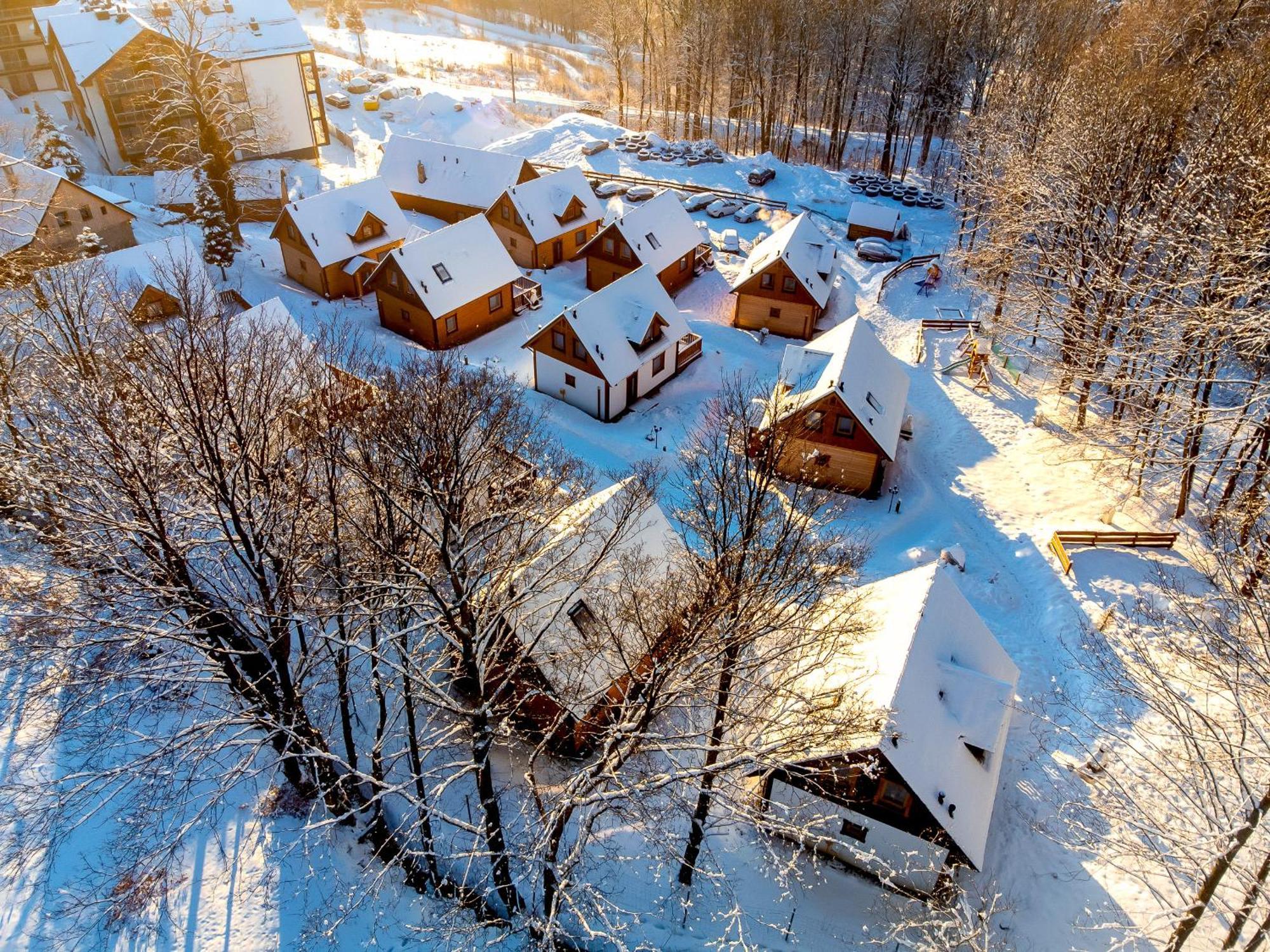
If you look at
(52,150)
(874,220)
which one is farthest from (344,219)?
(874,220)

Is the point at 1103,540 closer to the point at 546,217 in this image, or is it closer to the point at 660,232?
the point at 660,232

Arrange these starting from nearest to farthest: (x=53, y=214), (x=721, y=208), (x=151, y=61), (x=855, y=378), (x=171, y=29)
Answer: (x=855, y=378)
(x=53, y=214)
(x=171, y=29)
(x=721, y=208)
(x=151, y=61)

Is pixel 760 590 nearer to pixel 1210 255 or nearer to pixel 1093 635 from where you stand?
pixel 1093 635

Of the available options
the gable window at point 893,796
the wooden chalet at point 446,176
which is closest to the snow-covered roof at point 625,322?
the wooden chalet at point 446,176

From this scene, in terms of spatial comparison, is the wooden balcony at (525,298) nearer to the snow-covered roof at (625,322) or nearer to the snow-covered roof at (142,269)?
the snow-covered roof at (625,322)

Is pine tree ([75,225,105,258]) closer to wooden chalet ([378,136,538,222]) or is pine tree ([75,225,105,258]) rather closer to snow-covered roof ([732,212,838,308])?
wooden chalet ([378,136,538,222])

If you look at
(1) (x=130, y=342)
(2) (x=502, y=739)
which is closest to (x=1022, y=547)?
(2) (x=502, y=739)
